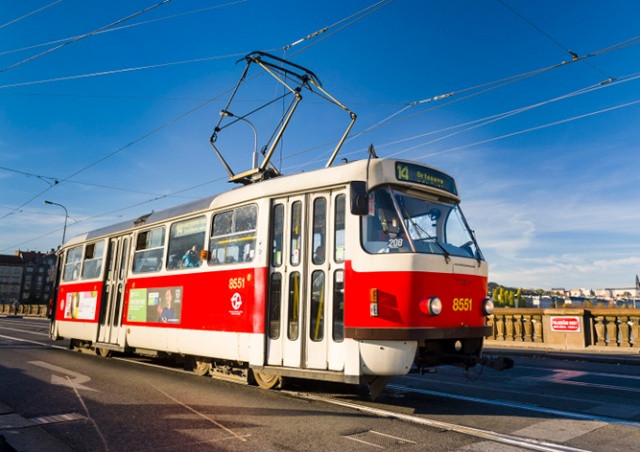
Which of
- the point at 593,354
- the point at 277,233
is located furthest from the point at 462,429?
the point at 593,354

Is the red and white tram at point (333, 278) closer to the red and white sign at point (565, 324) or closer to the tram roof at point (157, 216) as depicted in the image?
the tram roof at point (157, 216)

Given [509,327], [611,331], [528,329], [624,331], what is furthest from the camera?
[509,327]

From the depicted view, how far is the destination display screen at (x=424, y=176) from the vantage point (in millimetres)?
6445

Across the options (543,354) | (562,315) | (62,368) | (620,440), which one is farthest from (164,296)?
(562,315)

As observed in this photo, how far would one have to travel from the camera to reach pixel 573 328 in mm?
14945

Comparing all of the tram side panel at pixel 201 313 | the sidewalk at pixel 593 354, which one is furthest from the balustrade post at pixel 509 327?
the tram side panel at pixel 201 313

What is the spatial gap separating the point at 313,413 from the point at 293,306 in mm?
1466

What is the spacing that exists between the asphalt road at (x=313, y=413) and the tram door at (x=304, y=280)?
75 centimetres

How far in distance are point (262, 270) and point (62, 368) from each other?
5665 mm

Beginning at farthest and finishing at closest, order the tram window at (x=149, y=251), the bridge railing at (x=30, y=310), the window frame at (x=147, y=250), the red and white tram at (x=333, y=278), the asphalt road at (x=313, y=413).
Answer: the bridge railing at (x=30, y=310) → the tram window at (x=149, y=251) → the window frame at (x=147, y=250) → the red and white tram at (x=333, y=278) → the asphalt road at (x=313, y=413)

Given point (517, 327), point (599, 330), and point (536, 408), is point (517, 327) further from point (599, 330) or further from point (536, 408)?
point (536, 408)

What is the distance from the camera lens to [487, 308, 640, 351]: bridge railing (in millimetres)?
13984

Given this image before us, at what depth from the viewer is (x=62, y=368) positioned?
9820 millimetres

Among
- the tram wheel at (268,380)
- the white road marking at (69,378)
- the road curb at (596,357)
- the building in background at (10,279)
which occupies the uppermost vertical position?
the building in background at (10,279)
